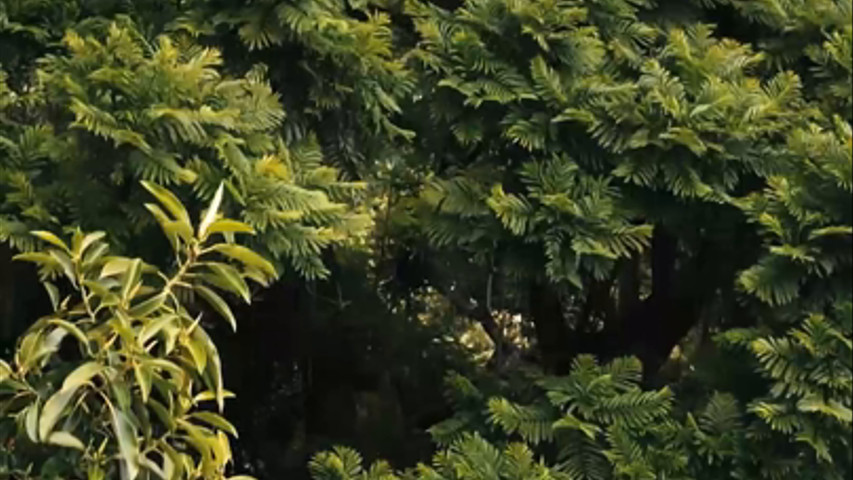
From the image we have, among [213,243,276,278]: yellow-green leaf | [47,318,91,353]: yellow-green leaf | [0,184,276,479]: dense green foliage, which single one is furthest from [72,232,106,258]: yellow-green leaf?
[213,243,276,278]: yellow-green leaf

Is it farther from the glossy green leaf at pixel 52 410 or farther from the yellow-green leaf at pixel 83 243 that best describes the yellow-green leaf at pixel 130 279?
the glossy green leaf at pixel 52 410

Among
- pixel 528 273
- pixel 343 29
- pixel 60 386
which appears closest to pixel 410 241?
pixel 528 273

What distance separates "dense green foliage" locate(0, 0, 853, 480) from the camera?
2.41m

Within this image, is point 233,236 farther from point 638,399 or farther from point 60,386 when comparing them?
point 638,399

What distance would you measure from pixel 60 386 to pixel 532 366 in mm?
1312

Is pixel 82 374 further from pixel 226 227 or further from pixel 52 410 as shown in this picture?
pixel 226 227

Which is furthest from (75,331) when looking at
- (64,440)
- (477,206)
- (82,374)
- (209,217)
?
(477,206)

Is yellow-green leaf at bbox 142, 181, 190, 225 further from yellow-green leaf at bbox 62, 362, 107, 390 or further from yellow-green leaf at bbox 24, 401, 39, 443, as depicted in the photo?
yellow-green leaf at bbox 24, 401, 39, 443

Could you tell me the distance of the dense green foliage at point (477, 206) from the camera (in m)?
2.41

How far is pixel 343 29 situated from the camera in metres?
2.70

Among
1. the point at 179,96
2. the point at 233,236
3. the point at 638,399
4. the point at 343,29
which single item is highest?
the point at 343,29

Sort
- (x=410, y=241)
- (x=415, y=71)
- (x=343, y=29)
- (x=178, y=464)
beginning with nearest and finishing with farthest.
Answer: (x=178, y=464) < (x=343, y=29) < (x=415, y=71) < (x=410, y=241)

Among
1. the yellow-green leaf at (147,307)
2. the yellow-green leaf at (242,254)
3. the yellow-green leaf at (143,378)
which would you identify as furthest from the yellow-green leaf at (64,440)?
the yellow-green leaf at (242,254)

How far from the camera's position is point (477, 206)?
9.11ft
